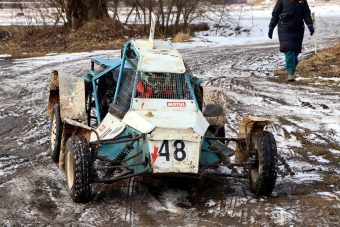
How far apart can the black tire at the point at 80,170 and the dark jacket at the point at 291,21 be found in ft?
27.4

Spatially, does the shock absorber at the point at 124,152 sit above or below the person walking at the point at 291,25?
below

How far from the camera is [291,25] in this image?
13.4m

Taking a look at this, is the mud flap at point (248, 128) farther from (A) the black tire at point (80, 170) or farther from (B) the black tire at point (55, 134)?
(B) the black tire at point (55, 134)

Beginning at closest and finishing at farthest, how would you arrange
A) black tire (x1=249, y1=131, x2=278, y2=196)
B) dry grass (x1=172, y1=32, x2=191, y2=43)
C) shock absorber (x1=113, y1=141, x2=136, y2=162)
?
black tire (x1=249, y1=131, x2=278, y2=196)
shock absorber (x1=113, y1=141, x2=136, y2=162)
dry grass (x1=172, y1=32, x2=191, y2=43)

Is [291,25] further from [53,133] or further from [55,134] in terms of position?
[55,134]

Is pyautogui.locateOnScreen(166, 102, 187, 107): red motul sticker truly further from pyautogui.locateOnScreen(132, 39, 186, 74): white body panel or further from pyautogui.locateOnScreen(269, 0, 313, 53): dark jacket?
pyautogui.locateOnScreen(269, 0, 313, 53): dark jacket

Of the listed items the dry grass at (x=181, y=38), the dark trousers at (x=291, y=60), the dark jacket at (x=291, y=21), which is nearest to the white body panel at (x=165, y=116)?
the dark trousers at (x=291, y=60)

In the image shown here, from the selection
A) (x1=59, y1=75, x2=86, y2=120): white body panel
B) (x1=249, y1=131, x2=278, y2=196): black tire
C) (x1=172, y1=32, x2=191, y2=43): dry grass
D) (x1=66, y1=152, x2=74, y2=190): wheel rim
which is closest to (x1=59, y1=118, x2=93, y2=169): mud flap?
(x1=66, y1=152, x2=74, y2=190): wheel rim

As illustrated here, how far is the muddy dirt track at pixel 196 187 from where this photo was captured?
5.60m

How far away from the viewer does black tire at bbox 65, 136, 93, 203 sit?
19.0 ft

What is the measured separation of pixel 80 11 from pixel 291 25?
12890 millimetres

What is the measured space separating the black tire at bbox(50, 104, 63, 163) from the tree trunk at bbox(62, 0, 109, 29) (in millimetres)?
16759

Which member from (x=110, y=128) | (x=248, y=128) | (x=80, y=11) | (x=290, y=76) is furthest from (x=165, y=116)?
(x=80, y=11)

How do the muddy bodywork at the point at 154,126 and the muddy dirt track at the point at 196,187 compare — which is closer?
the muddy dirt track at the point at 196,187
